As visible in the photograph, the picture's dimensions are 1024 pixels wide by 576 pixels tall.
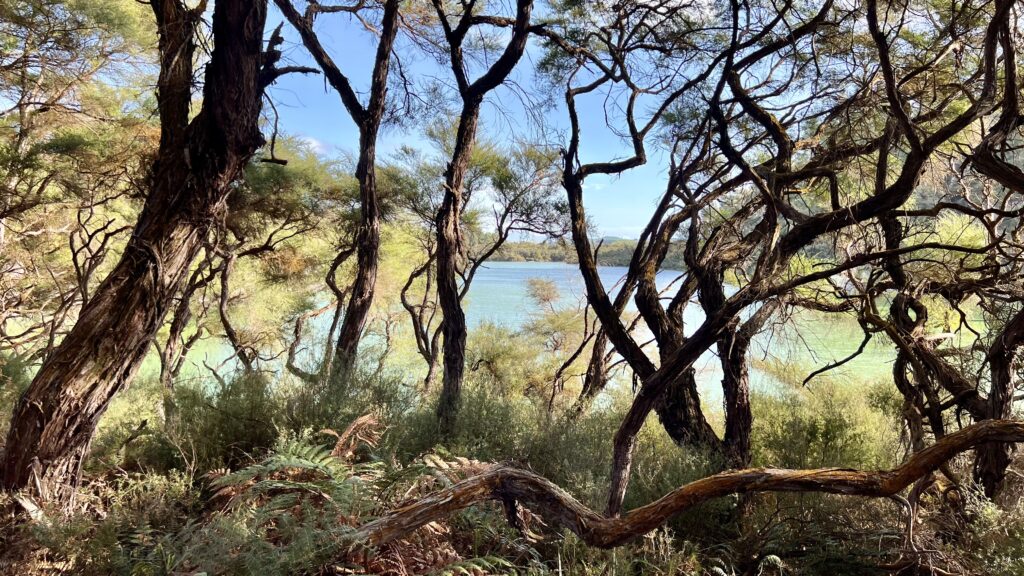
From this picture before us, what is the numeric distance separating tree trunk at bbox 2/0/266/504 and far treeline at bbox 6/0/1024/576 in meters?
0.01

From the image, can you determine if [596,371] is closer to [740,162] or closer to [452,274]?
[452,274]

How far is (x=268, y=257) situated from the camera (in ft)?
25.0

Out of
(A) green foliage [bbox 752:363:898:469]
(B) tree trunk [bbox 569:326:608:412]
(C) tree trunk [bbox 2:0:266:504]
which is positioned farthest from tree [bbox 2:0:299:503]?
(B) tree trunk [bbox 569:326:608:412]

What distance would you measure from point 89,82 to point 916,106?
7.36 metres

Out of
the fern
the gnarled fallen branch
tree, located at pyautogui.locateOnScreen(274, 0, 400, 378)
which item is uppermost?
tree, located at pyautogui.locateOnScreen(274, 0, 400, 378)

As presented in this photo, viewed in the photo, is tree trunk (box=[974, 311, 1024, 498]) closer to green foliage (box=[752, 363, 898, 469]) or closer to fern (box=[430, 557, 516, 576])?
green foliage (box=[752, 363, 898, 469])

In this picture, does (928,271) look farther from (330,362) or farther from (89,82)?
(89,82)

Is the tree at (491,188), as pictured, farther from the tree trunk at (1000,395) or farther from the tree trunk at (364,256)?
the tree trunk at (1000,395)

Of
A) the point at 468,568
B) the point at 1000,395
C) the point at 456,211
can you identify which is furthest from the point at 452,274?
the point at 1000,395

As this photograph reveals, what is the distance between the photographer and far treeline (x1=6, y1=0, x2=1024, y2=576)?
1.54m

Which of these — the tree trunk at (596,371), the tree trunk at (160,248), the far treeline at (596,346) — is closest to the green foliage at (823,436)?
the far treeline at (596,346)

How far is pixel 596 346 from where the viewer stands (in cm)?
588

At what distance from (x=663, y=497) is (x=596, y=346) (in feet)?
15.0

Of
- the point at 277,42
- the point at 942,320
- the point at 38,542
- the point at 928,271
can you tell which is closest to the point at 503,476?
the point at 38,542
